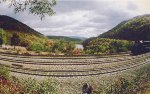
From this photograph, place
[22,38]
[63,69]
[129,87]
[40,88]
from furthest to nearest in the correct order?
[22,38]
[63,69]
[129,87]
[40,88]

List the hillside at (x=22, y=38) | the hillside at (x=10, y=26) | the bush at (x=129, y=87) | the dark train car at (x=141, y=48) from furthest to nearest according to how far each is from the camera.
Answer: the hillside at (x=10, y=26), the hillside at (x=22, y=38), the dark train car at (x=141, y=48), the bush at (x=129, y=87)

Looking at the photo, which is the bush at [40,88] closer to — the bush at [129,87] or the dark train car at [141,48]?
the bush at [129,87]

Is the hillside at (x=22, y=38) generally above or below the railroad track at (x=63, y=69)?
above

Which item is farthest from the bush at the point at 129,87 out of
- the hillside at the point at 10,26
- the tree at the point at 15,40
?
the hillside at the point at 10,26

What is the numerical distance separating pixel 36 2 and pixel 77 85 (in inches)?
372

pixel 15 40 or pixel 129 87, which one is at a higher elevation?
pixel 15 40

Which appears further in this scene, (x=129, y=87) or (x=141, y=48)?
(x=141, y=48)

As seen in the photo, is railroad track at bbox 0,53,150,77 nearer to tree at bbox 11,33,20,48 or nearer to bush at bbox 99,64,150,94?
bush at bbox 99,64,150,94

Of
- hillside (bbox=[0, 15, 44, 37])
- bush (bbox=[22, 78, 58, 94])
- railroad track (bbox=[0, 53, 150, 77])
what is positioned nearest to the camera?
bush (bbox=[22, 78, 58, 94])

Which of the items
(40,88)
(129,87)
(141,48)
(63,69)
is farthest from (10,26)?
(40,88)

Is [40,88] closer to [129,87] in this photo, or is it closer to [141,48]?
[129,87]

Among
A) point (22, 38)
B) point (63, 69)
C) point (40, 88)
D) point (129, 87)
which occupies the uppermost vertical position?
point (22, 38)

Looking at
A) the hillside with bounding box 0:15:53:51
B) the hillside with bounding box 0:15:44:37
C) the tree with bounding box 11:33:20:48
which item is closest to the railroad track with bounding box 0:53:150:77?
the hillside with bounding box 0:15:53:51

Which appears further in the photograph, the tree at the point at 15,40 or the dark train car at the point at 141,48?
the tree at the point at 15,40
